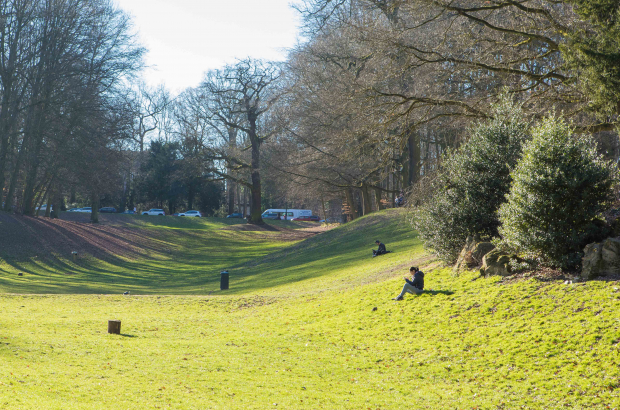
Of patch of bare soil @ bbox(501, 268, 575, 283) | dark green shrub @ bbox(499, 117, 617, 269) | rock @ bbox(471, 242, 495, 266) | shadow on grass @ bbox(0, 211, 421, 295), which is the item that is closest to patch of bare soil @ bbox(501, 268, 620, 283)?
patch of bare soil @ bbox(501, 268, 575, 283)

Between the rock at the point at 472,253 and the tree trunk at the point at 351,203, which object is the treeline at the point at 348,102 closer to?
the tree trunk at the point at 351,203

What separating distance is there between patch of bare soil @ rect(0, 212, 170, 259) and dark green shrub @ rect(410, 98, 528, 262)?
73.8ft

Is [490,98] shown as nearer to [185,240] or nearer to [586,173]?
[586,173]

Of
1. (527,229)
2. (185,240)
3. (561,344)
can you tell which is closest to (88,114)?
(185,240)

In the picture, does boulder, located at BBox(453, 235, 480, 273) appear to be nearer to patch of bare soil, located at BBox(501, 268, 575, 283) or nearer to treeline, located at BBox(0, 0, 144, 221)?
patch of bare soil, located at BBox(501, 268, 575, 283)

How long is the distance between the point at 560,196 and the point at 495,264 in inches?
91.3

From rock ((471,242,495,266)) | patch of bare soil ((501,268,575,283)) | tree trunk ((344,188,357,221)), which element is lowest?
patch of bare soil ((501,268,575,283))

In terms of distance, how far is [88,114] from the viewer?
109ft

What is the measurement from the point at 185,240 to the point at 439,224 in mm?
29293

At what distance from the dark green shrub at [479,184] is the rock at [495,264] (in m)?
1.81

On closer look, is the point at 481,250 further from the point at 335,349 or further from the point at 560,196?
the point at 335,349

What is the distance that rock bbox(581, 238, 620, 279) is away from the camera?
33.7 ft

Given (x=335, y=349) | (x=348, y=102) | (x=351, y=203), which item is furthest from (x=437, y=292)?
(x=351, y=203)

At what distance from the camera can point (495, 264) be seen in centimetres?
1267
